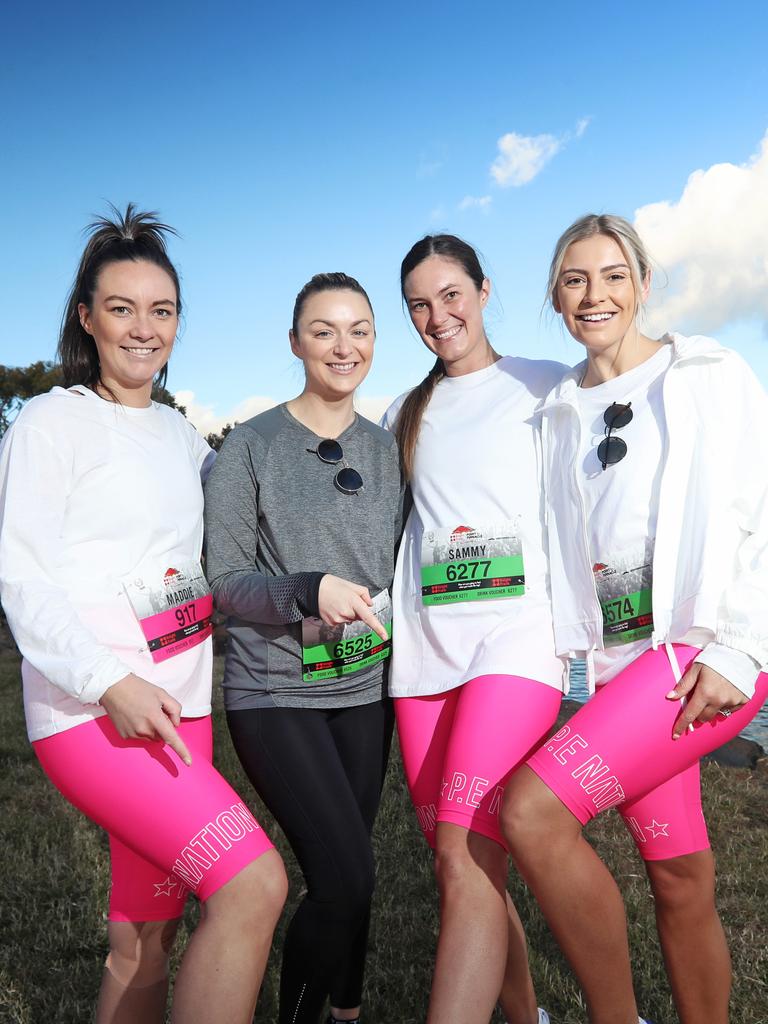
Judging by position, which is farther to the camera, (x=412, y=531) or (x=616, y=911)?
(x=412, y=531)

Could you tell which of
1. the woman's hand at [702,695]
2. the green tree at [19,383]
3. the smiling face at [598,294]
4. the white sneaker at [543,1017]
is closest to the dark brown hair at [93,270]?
the smiling face at [598,294]

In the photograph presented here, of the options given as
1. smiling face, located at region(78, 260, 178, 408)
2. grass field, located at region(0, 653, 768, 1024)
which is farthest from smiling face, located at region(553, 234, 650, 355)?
grass field, located at region(0, 653, 768, 1024)

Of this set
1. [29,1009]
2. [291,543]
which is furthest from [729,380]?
[29,1009]

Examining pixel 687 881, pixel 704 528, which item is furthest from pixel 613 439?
pixel 687 881

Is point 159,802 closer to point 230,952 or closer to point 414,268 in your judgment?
point 230,952

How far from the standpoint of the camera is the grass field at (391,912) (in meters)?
3.19

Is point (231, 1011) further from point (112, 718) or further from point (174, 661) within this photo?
point (174, 661)

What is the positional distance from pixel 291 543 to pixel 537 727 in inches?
34.1

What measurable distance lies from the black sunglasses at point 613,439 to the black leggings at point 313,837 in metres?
1.09

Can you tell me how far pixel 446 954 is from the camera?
2271 mm

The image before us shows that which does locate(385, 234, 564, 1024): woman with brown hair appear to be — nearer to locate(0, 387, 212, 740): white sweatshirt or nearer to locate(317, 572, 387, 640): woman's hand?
locate(317, 572, 387, 640): woman's hand

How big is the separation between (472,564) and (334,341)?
825mm

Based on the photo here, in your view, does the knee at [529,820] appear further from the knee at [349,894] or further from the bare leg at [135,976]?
the bare leg at [135,976]

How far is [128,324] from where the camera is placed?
255 centimetres
